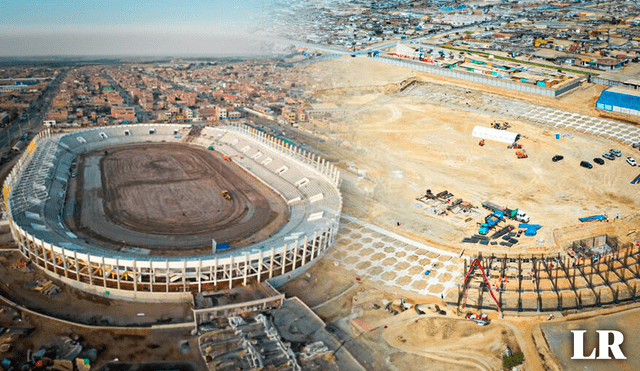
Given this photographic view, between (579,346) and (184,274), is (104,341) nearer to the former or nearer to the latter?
(184,274)

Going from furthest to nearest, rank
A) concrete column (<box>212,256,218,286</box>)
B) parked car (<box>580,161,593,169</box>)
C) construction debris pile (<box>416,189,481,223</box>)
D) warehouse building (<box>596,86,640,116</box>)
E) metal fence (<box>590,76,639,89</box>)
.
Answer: metal fence (<box>590,76,639,89</box>) → warehouse building (<box>596,86,640,116</box>) → parked car (<box>580,161,593,169</box>) → construction debris pile (<box>416,189,481,223</box>) → concrete column (<box>212,256,218,286</box>)

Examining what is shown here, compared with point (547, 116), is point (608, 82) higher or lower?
higher

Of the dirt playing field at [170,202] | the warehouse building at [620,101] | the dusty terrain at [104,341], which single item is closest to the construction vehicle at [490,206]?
the dirt playing field at [170,202]

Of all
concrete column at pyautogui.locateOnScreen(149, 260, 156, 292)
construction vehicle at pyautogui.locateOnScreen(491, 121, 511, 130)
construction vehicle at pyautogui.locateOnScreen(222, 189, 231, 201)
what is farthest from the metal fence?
concrete column at pyautogui.locateOnScreen(149, 260, 156, 292)

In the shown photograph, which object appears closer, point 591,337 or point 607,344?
point 607,344

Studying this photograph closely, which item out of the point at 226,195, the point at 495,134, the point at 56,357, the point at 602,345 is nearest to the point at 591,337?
the point at 602,345

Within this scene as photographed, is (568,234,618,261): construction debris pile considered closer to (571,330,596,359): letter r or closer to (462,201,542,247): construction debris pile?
(462,201,542,247): construction debris pile

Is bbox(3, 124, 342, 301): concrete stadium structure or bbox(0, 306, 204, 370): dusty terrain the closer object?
bbox(0, 306, 204, 370): dusty terrain
